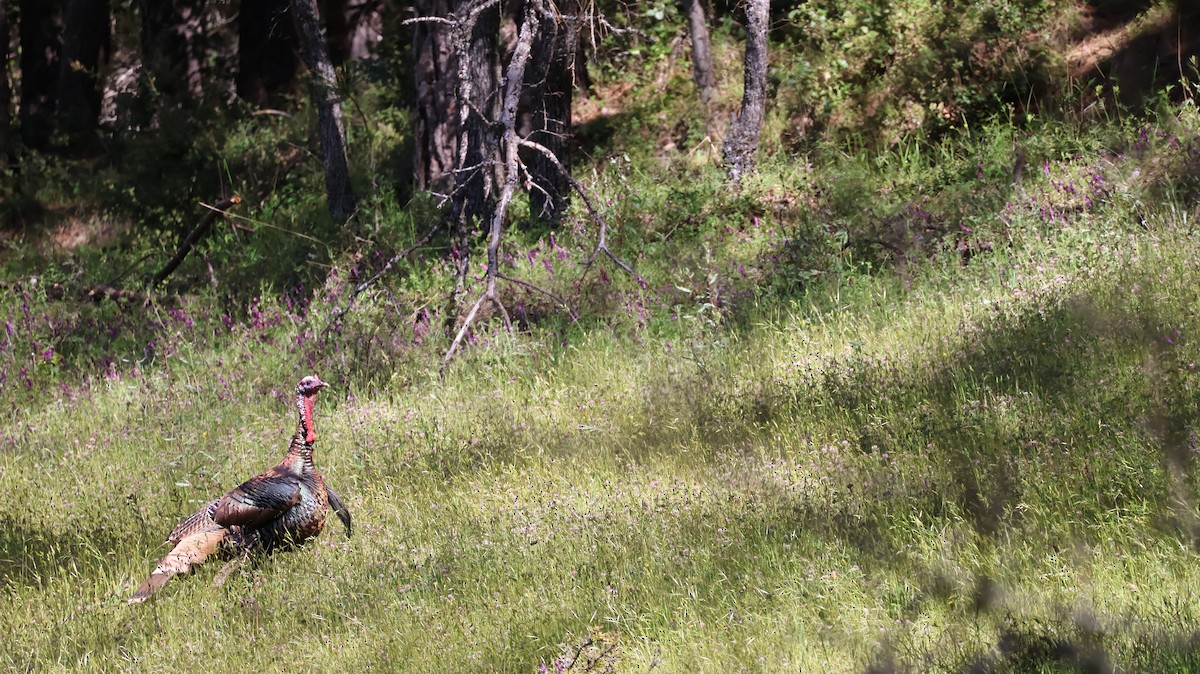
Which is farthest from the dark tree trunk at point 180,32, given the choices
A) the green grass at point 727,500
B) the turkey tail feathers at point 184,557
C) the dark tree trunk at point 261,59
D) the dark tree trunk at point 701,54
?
the turkey tail feathers at point 184,557

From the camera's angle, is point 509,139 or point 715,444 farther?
point 509,139

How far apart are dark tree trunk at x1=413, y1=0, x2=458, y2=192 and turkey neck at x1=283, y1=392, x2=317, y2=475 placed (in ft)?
20.8

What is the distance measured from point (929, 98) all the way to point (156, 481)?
A: 8096mm

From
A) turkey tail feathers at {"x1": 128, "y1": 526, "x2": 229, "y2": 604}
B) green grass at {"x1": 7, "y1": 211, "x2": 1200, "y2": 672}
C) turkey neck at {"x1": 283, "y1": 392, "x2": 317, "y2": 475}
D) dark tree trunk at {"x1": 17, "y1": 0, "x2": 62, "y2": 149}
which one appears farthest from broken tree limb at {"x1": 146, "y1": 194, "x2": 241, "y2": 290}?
dark tree trunk at {"x1": 17, "y1": 0, "x2": 62, "y2": 149}

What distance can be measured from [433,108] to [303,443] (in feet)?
24.1

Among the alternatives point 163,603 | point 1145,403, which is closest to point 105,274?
point 163,603

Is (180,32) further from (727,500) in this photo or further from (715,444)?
(727,500)

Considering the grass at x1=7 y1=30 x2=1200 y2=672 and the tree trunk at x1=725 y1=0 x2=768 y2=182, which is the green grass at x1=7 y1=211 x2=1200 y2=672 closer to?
the grass at x1=7 y1=30 x2=1200 y2=672

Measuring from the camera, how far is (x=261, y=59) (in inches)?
831

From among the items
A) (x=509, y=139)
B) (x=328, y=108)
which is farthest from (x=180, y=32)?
(x=509, y=139)

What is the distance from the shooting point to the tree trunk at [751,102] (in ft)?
37.7

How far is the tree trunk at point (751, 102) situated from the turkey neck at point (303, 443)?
595 centimetres

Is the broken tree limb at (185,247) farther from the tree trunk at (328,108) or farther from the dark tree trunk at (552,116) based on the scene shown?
the dark tree trunk at (552,116)

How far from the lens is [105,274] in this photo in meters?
14.3
